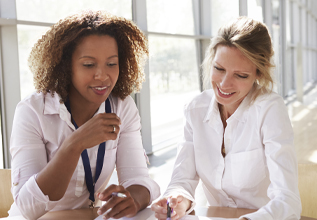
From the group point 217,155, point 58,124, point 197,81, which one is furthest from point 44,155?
point 197,81

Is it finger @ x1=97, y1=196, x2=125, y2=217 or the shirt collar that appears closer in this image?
finger @ x1=97, y1=196, x2=125, y2=217

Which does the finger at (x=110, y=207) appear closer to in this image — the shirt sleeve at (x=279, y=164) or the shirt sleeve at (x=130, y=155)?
the shirt sleeve at (x=130, y=155)

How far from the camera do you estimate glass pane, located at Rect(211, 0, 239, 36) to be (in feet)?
24.8

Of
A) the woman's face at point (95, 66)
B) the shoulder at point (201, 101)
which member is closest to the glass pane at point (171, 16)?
the shoulder at point (201, 101)

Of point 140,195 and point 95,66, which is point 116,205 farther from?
point 95,66

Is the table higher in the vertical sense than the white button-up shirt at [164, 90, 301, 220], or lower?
lower

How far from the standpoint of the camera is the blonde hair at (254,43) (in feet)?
5.69

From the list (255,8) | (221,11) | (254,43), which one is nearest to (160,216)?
(254,43)

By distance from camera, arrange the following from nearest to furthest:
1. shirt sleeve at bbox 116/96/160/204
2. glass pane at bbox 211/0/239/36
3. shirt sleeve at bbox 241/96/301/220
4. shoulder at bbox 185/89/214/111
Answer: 1. shirt sleeve at bbox 241/96/301/220
2. shirt sleeve at bbox 116/96/160/204
3. shoulder at bbox 185/89/214/111
4. glass pane at bbox 211/0/239/36

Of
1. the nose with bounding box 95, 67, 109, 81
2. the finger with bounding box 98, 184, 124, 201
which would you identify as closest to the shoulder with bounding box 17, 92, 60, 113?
the nose with bounding box 95, 67, 109, 81

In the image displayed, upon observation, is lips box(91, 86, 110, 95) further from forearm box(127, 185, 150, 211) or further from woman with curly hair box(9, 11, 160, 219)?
forearm box(127, 185, 150, 211)

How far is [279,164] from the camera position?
1.57 m

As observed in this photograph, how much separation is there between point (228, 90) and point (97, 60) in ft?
1.96

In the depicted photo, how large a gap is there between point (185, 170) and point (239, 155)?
26 cm
